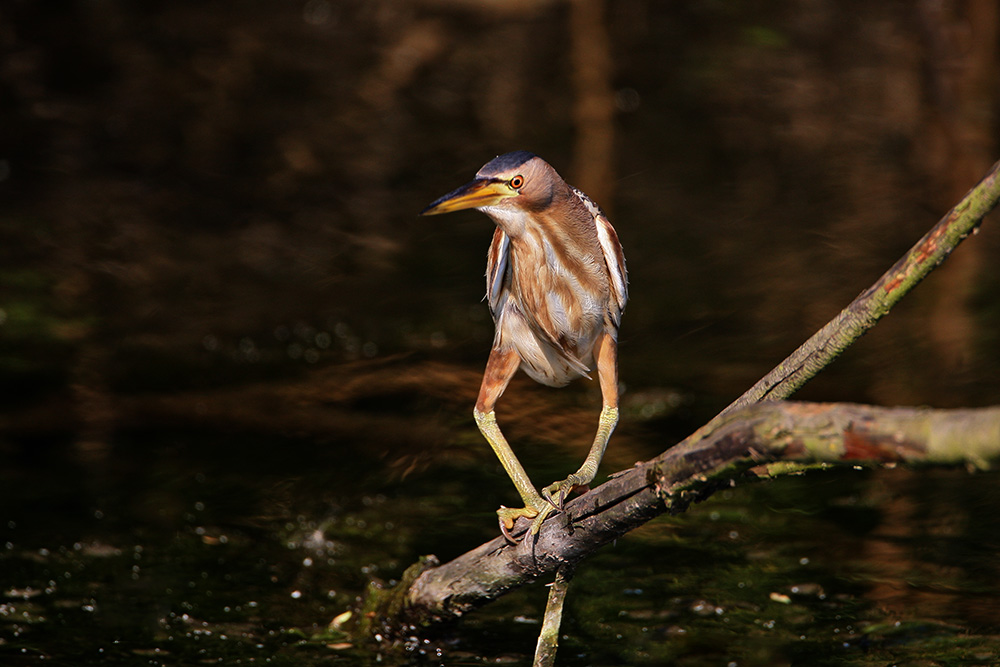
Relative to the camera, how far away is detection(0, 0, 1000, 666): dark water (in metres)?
5.07

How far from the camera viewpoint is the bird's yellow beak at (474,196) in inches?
142

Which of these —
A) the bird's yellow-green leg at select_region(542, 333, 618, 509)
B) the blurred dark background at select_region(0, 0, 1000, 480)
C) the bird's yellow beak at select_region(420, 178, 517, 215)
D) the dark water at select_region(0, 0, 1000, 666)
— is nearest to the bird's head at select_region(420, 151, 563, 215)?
the bird's yellow beak at select_region(420, 178, 517, 215)

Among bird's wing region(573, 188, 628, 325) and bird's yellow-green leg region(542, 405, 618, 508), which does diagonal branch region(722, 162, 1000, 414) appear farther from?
→ bird's wing region(573, 188, 628, 325)

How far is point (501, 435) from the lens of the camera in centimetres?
423

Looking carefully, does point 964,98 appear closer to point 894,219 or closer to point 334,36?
point 894,219

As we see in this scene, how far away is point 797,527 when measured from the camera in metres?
5.67

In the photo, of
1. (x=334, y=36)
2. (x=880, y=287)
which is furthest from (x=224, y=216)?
(x=880, y=287)

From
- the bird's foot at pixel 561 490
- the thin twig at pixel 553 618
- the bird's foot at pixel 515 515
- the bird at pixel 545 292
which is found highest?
the bird at pixel 545 292

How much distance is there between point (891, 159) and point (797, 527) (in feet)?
22.2

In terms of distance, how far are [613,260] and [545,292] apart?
15.1 inches

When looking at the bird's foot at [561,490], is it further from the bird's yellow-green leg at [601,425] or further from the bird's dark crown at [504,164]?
the bird's dark crown at [504,164]

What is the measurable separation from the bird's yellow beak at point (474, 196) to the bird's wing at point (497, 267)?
1.51 ft

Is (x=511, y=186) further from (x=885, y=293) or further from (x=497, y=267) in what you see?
(x=885, y=293)

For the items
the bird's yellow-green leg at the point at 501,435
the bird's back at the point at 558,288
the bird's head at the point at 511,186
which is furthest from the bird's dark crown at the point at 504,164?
the bird's yellow-green leg at the point at 501,435
